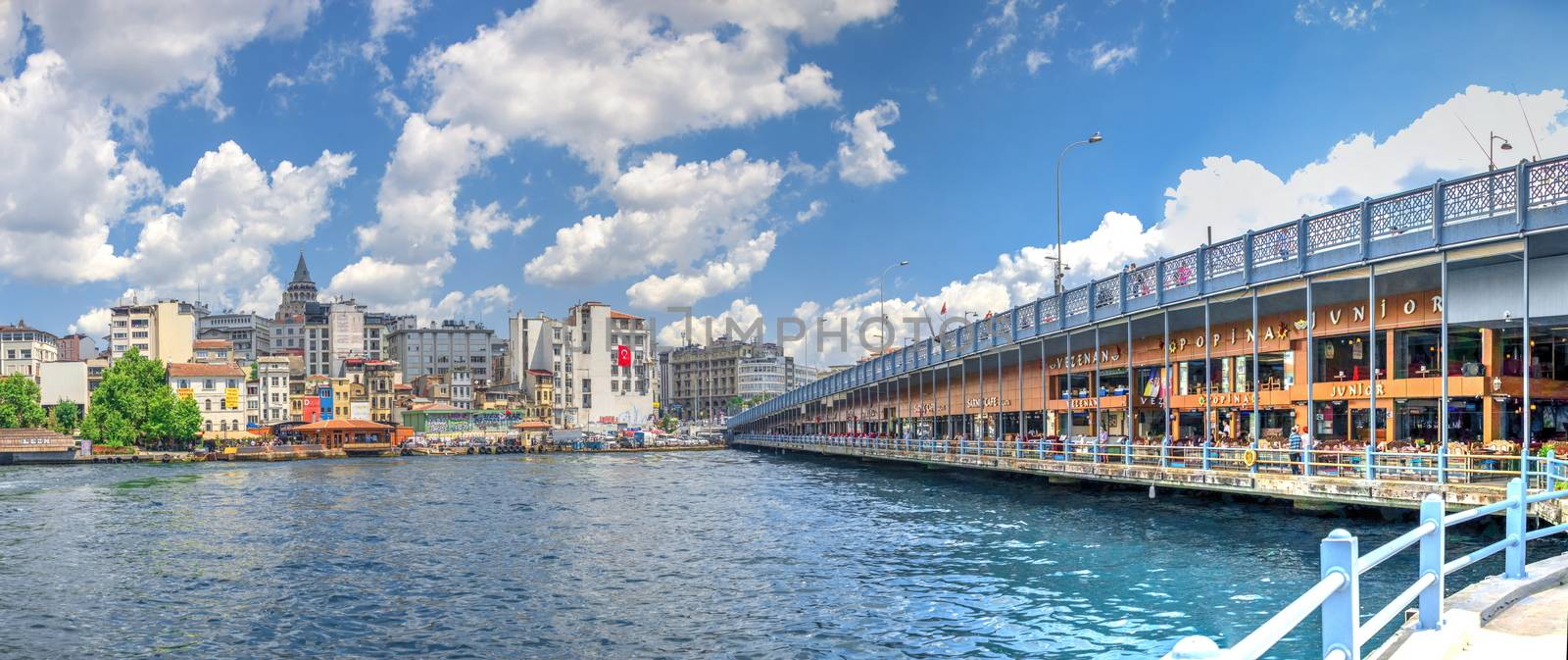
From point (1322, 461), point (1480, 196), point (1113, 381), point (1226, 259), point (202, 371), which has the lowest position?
point (1322, 461)

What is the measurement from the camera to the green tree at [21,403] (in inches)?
4988

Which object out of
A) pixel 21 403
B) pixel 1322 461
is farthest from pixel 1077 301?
pixel 21 403

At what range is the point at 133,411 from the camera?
4643 inches

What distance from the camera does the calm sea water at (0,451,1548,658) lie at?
17719 mm

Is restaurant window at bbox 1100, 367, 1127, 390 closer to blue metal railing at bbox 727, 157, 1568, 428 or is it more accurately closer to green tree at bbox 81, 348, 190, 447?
blue metal railing at bbox 727, 157, 1568, 428

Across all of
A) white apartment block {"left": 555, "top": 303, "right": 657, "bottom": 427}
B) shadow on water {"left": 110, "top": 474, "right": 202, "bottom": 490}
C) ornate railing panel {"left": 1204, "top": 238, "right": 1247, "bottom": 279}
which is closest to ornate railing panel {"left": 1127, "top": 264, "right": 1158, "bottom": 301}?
ornate railing panel {"left": 1204, "top": 238, "right": 1247, "bottom": 279}

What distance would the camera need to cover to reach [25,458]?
10725 cm

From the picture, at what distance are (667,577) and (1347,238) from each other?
814 inches

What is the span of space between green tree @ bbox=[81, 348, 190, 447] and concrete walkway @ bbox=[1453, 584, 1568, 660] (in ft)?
429

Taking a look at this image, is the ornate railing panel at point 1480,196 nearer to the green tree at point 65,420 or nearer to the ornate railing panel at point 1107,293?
the ornate railing panel at point 1107,293

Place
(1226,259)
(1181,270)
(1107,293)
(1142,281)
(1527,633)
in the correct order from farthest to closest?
(1107,293) < (1142,281) < (1181,270) < (1226,259) < (1527,633)

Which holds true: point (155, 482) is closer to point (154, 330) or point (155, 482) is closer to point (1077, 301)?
point (1077, 301)

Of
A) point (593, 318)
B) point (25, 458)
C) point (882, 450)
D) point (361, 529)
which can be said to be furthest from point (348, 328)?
point (361, 529)

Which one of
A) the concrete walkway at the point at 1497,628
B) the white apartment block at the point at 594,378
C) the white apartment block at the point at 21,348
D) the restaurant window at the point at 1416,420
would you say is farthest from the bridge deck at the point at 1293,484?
the white apartment block at the point at 21,348
